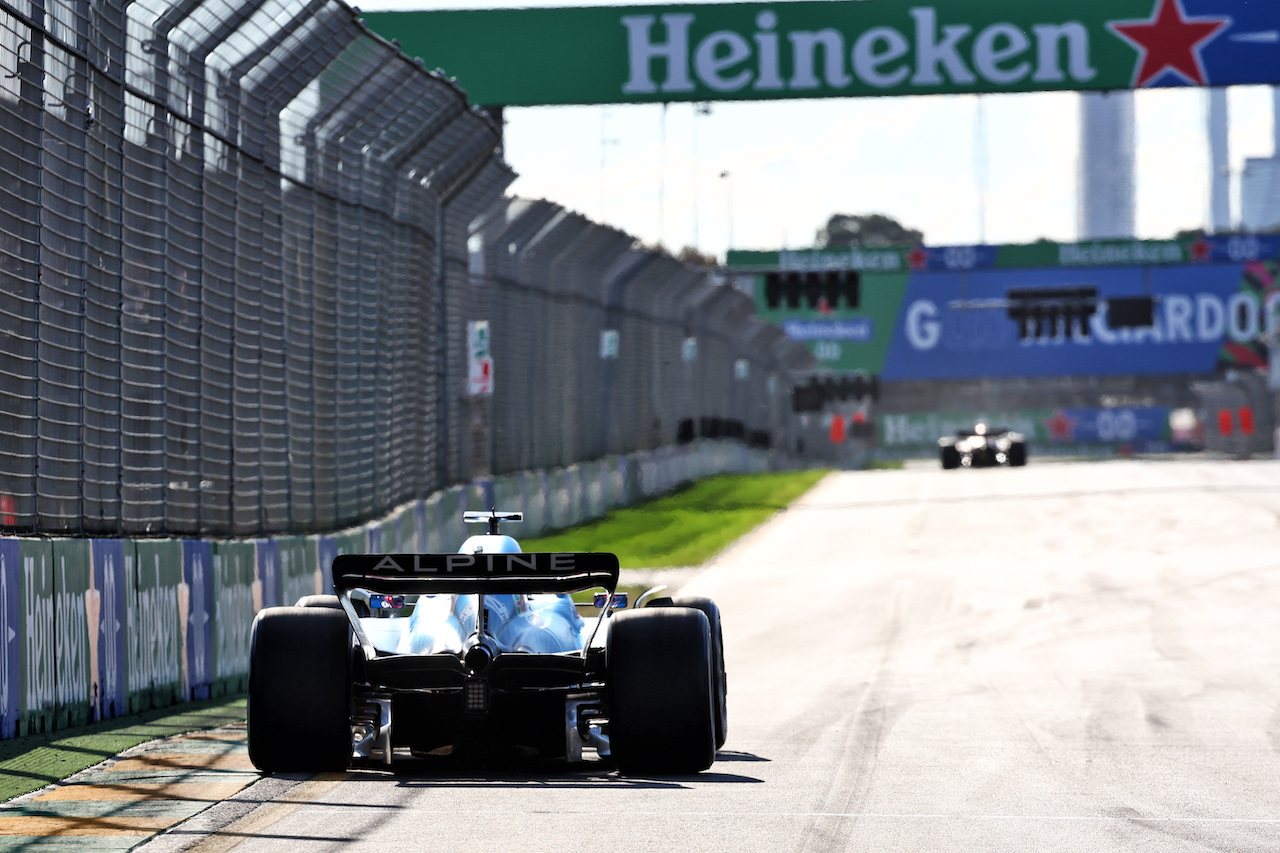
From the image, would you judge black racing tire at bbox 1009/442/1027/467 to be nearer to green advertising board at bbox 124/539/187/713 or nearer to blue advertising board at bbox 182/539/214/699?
blue advertising board at bbox 182/539/214/699

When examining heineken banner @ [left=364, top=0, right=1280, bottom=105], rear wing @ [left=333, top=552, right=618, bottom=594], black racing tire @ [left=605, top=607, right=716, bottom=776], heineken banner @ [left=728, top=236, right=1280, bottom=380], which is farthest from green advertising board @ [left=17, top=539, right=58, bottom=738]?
heineken banner @ [left=728, top=236, right=1280, bottom=380]

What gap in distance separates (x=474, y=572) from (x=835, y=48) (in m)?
18.3

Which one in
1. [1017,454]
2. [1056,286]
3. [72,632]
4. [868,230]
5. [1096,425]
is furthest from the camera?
[868,230]

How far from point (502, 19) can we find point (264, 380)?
13.2 meters

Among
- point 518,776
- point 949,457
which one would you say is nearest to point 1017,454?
point 949,457

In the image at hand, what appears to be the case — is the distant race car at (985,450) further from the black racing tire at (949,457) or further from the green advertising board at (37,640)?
the green advertising board at (37,640)

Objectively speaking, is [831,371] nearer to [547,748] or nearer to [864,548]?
[864,548]

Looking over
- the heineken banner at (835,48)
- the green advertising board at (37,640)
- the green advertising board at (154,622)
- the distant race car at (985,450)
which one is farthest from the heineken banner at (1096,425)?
the green advertising board at (37,640)

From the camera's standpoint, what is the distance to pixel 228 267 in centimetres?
1251

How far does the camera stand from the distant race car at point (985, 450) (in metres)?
53.2

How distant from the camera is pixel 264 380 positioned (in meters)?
13.5

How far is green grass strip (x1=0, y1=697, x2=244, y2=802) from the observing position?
26.6 ft

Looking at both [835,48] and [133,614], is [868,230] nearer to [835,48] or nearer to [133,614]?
[835,48]

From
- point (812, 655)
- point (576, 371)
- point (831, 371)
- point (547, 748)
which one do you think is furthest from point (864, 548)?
point (831, 371)
